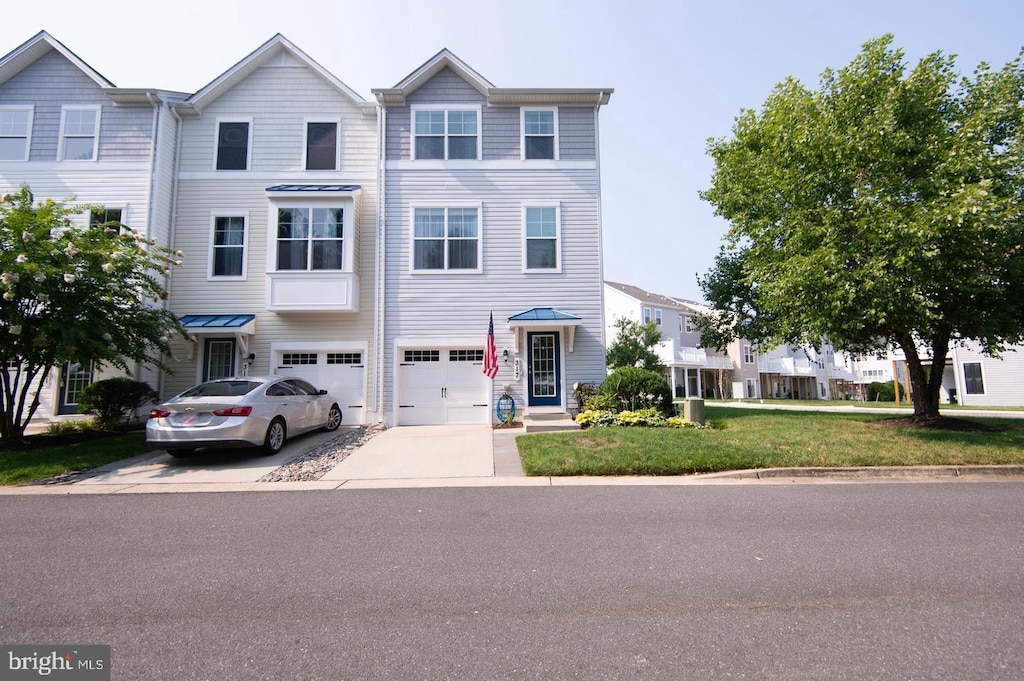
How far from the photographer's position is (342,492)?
23.3ft

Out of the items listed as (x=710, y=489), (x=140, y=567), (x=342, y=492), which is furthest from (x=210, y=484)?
(x=710, y=489)

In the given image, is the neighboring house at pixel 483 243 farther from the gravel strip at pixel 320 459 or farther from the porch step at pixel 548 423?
the gravel strip at pixel 320 459

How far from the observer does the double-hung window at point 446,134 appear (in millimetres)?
15297

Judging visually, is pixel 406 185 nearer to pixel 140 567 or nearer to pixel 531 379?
pixel 531 379

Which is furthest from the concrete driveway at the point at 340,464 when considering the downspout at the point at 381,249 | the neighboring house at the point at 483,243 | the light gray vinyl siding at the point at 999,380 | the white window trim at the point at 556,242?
the light gray vinyl siding at the point at 999,380

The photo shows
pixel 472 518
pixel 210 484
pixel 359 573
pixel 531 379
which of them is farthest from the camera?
pixel 531 379

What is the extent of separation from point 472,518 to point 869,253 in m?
8.87

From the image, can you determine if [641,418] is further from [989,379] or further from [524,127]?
[989,379]

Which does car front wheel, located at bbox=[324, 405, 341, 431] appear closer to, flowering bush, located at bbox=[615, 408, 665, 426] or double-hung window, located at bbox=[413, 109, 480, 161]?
flowering bush, located at bbox=[615, 408, 665, 426]

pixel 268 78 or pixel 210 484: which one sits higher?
pixel 268 78

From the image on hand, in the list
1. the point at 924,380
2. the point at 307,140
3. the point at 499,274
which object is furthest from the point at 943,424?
the point at 307,140

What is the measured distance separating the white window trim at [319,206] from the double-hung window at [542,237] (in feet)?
16.3

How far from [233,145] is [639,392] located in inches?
548

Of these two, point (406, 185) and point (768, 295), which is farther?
point (406, 185)
